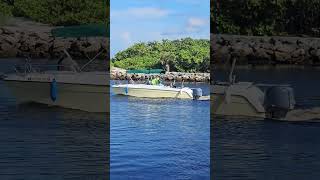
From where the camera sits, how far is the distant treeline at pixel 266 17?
16.7ft

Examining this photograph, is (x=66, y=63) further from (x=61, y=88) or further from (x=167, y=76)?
(x=167, y=76)

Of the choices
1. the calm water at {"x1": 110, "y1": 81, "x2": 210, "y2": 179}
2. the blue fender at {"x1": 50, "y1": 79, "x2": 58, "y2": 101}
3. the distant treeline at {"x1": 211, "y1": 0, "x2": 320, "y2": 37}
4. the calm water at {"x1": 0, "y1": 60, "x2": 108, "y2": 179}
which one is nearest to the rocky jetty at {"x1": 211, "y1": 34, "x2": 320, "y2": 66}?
the distant treeline at {"x1": 211, "y1": 0, "x2": 320, "y2": 37}

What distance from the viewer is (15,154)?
4.83 m

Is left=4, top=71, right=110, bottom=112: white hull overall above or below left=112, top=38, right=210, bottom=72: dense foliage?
below

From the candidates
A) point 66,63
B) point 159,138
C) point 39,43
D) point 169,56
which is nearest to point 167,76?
point 169,56

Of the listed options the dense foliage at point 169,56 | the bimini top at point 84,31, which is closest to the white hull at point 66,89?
the bimini top at point 84,31

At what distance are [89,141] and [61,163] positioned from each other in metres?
0.37

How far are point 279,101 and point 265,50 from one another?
0.50 m

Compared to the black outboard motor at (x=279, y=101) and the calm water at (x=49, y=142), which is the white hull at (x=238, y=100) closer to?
the black outboard motor at (x=279, y=101)

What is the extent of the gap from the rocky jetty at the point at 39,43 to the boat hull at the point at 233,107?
115 centimetres

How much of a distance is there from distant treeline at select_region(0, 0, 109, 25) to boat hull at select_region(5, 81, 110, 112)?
64cm

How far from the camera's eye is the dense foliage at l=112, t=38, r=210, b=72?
81.6 feet

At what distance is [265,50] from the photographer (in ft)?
16.9

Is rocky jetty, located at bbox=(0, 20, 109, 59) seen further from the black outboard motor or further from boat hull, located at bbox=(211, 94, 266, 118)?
the black outboard motor
